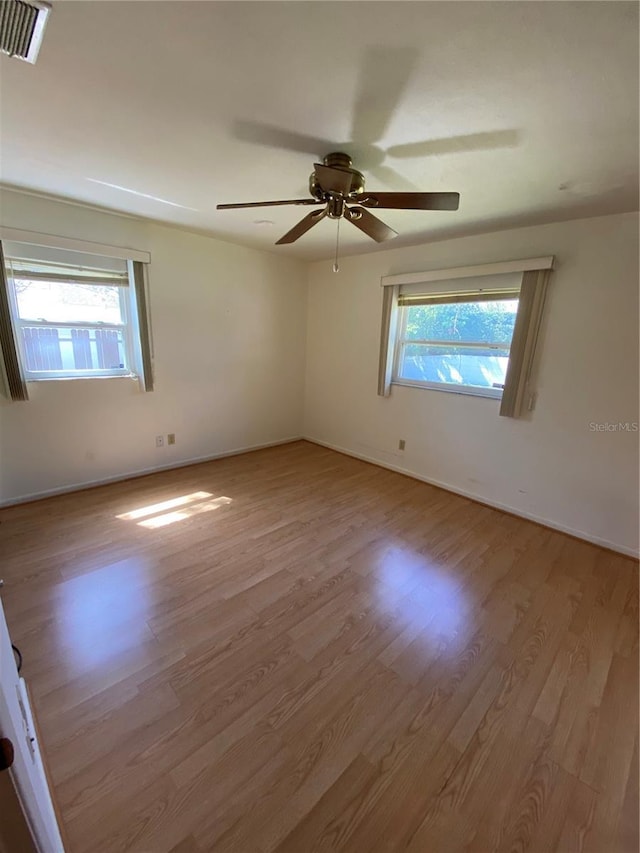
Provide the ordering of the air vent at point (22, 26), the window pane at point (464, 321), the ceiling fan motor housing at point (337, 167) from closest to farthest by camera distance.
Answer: the air vent at point (22, 26)
the ceiling fan motor housing at point (337, 167)
the window pane at point (464, 321)

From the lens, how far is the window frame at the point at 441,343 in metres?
3.11

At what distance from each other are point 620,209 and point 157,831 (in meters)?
3.88

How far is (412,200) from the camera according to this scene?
1668 millimetres

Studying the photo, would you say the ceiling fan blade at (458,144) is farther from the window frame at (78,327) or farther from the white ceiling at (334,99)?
the window frame at (78,327)

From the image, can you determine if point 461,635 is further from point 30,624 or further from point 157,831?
point 30,624

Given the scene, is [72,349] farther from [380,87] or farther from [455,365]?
[455,365]

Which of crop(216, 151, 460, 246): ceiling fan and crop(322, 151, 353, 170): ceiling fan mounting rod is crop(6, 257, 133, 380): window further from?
crop(322, 151, 353, 170): ceiling fan mounting rod

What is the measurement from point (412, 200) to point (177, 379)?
2827 millimetres

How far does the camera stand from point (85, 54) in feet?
4.00

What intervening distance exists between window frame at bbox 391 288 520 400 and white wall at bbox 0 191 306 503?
144cm

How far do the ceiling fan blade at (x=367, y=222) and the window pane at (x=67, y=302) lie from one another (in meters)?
2.38

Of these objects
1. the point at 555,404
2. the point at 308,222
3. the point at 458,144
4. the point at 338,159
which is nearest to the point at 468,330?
the point at 555,404

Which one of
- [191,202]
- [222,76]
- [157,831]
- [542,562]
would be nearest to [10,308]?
[191,202]

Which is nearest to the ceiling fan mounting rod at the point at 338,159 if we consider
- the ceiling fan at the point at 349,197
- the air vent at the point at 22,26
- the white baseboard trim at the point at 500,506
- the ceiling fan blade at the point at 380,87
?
the ceiling fan at the point at 349,197
